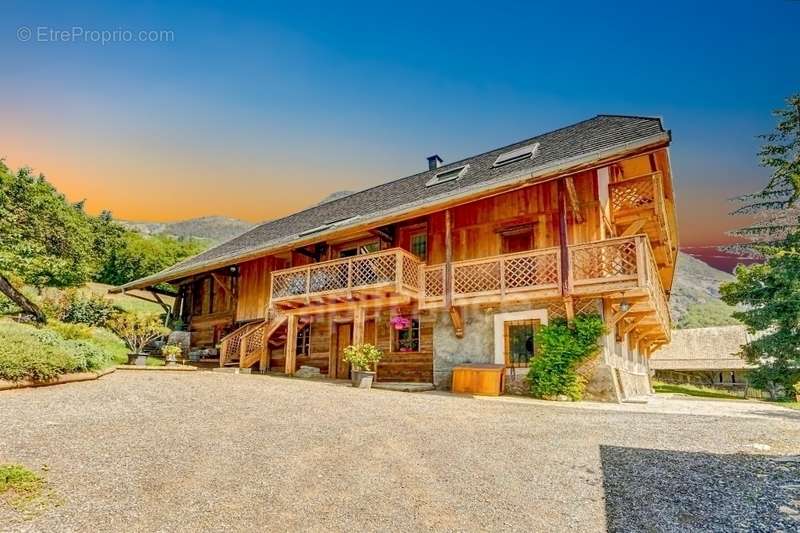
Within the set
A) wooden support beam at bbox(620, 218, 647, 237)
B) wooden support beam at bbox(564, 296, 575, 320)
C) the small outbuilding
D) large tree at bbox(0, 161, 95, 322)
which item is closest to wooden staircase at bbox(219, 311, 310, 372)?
wooden support beam at bbox(564, 296, 575, 320)

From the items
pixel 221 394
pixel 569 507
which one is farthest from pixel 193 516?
pixel 221 394

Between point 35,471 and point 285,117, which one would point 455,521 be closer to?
point 35,471

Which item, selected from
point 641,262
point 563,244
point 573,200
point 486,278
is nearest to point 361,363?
point 486,278

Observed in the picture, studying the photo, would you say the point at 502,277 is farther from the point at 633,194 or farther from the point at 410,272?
the point at 633,194

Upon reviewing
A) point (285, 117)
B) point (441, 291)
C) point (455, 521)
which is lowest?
point (455, 521)

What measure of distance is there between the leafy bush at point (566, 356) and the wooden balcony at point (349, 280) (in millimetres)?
3877

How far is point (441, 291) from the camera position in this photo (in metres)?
12.8

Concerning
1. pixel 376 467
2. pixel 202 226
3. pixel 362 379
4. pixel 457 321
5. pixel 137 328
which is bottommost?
pixel 376 467

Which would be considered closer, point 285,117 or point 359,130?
point 285,117

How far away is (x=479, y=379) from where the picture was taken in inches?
459

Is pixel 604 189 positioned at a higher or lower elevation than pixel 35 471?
higher

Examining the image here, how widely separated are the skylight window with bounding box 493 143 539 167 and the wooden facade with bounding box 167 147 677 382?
179cm

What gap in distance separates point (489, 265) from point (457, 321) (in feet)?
5.93

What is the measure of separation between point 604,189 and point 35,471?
1375 centimetres
